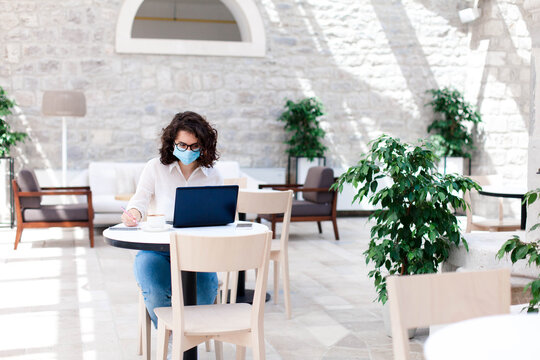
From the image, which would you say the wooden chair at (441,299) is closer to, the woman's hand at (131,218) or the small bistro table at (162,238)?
the small bistro table at (162,238)

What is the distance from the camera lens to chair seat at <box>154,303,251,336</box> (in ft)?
8.39

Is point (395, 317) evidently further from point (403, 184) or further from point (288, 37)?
point (288, 37)

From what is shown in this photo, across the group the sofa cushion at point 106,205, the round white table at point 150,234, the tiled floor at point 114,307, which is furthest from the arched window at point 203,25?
the round white table at point 150,234

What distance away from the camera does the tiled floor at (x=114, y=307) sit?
3.69 metres

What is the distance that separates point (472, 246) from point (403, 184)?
51 centimetres

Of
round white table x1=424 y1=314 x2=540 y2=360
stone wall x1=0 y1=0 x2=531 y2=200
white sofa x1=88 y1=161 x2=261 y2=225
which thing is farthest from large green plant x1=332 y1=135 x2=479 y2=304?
stone wall x1=0 y1=0 x2=531 y2=200

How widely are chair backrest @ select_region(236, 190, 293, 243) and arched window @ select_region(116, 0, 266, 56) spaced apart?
5032 mm

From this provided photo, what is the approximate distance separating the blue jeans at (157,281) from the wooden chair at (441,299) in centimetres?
162

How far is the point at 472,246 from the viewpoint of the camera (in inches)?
140

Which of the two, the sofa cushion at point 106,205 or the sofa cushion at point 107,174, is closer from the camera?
the sofa cushion at point 106,205

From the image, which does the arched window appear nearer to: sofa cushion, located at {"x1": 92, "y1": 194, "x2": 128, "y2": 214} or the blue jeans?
sofa cushion, located at {"x1": 92, "y1": 194, "x2": 128, "y2": 214}

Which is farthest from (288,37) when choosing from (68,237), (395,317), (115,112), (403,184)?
(395,317)

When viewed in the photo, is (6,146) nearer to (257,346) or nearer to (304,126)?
(304,126)

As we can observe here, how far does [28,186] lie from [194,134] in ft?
12.9
